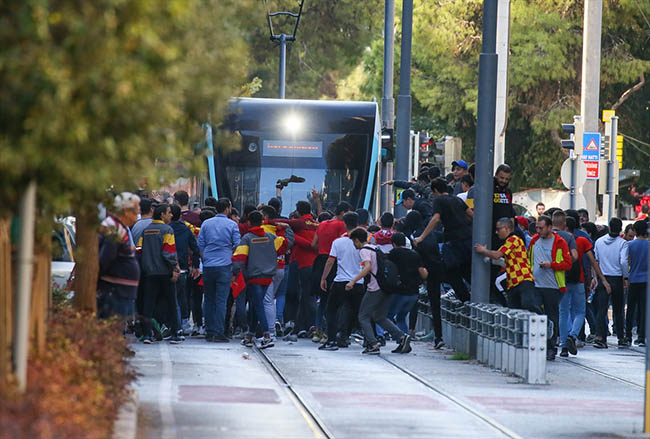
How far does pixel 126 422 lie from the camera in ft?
30.0

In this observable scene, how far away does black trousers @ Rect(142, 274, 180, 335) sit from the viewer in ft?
54.7

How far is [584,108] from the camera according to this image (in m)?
27.0

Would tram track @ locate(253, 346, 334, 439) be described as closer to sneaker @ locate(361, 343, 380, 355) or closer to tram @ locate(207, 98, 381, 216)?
sneaker @ locate(361, 343, 380, 355)

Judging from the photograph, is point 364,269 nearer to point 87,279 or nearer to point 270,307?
point 270,307

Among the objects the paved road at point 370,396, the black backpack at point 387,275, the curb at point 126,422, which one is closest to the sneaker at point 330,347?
the paved road at point 370,396

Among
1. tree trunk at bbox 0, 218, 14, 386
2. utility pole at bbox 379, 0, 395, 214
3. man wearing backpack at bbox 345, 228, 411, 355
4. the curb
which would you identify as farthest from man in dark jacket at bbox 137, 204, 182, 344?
utility pole at bbox 379, 0, 395, 214

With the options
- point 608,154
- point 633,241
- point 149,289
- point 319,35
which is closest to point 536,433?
point 149,289

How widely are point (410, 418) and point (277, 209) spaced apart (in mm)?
8723

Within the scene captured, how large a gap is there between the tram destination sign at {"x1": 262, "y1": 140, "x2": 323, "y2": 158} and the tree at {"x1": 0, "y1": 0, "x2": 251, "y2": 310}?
1473cm

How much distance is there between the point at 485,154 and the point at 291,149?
689 centimetres

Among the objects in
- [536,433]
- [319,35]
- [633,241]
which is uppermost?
[319,35]

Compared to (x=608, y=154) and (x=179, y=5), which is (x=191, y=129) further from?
(x=608, y=154)

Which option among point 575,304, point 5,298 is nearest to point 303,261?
point 575,304

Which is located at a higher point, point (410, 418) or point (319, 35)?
point (319, 35)
